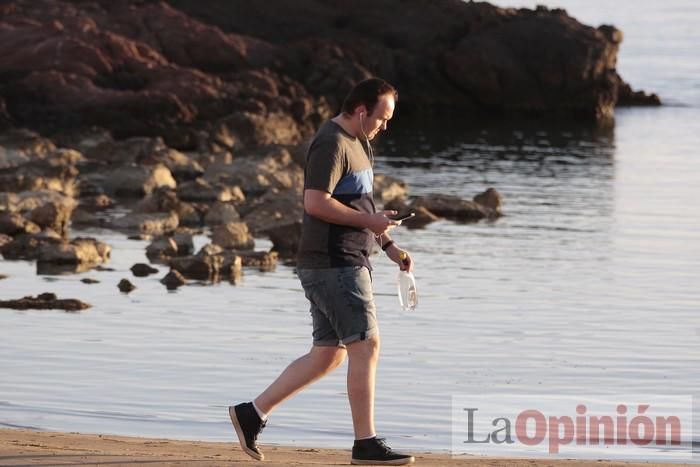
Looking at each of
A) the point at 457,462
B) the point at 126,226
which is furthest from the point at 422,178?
the point at 457,462

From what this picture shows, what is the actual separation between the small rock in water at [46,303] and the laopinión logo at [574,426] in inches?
215

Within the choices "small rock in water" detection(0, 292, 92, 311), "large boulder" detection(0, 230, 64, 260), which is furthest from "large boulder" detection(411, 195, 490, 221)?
"small rock in water" detection(0, 292, 92, 311)

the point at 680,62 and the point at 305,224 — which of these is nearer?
the point at 305,224

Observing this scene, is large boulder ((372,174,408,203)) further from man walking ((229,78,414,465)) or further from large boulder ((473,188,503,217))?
man walking ((229,78,414,465))

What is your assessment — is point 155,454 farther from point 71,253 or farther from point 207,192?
point 207,192

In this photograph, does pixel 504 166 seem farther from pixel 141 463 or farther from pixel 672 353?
pixel 141 463

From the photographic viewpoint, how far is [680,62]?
85.1 metres

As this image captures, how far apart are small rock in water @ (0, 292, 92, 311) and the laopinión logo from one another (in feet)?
17.9

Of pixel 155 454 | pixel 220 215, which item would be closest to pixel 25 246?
pixel 220 215

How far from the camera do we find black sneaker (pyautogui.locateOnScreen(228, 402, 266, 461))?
28.6 feet

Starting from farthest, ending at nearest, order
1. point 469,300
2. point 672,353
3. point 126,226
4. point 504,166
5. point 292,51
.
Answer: point 292,51, point 504,166, point 126,226, point 469,300, point 672,353

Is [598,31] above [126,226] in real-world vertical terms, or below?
above

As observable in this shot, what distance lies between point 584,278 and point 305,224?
11.5m

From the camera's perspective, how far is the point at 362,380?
8.41 meters
